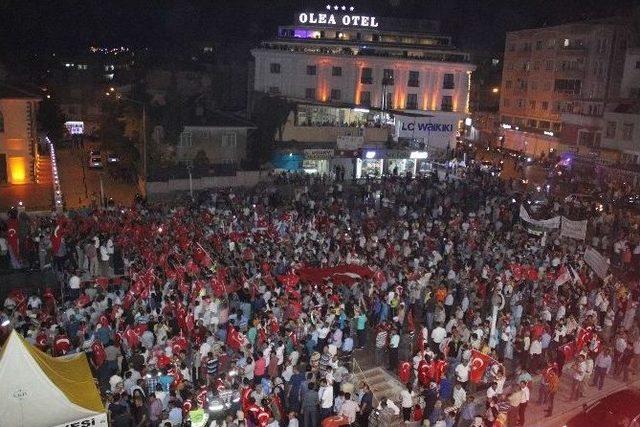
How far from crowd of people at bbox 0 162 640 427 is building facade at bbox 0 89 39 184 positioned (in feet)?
44.7

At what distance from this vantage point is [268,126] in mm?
38125

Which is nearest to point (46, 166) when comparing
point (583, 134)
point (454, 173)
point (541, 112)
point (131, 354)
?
point (454, 173)

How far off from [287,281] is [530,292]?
718 centimetres

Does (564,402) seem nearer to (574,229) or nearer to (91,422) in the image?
(574,229)

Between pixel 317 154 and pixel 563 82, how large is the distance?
117 feet

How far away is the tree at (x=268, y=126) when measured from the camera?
3722 cm

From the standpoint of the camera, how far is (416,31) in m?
58.3

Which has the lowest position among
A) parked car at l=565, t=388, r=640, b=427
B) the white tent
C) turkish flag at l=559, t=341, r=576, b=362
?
turkish flag at l=559, t=341, r=576, b=362

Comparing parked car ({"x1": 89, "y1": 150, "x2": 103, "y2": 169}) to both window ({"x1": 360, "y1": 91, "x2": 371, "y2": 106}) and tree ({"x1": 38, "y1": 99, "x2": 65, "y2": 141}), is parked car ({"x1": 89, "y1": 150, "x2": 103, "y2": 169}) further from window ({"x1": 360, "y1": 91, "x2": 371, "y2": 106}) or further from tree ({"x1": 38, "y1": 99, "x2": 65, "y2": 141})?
window ({"x1": 360, "y1": 91, "x2": 371, "y2": 106})

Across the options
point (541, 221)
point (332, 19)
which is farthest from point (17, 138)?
point (332, 19)

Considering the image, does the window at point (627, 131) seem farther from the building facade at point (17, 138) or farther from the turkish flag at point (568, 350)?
the building facade at point (17, 138)

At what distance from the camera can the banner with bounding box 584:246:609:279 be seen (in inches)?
705

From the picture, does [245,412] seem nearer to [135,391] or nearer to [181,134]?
[135,391]

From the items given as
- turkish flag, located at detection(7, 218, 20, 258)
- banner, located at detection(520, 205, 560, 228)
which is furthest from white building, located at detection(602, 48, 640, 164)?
turkish flag, located at detection(7, 218, 20, 258)
